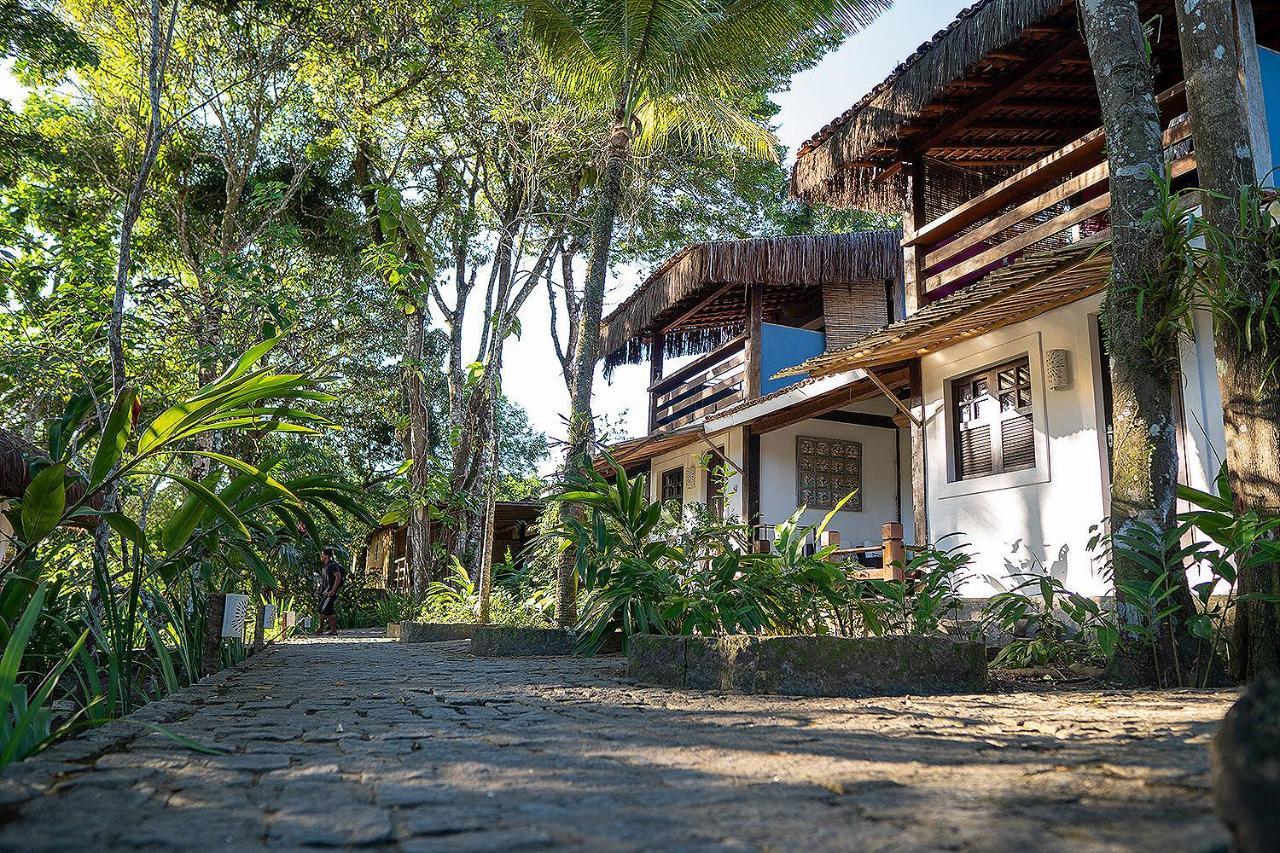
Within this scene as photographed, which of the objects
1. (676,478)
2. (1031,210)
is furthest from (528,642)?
(676,478)

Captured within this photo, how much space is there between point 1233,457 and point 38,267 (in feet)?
29.7

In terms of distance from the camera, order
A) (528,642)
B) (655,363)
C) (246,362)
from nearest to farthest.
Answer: (246,362) → (528,642) → (655,363)

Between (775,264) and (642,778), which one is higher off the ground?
(775,264)

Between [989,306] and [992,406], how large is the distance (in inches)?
60.9

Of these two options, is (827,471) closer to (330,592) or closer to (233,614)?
(330,592)

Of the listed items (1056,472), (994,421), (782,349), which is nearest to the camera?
(1056,472)

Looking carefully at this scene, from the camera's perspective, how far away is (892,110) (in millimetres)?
8594

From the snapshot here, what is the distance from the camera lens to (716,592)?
4844mm

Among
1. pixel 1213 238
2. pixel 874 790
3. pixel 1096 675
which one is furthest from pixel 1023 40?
pixel 874 790

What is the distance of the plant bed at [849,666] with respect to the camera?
3.84 metres

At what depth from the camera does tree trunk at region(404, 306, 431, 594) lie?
44.1 feet

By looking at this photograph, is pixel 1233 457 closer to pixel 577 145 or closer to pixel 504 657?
pixel 504 657

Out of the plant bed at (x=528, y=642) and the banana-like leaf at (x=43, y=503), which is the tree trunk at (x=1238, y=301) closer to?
the plant bed at (x=528, y=642)

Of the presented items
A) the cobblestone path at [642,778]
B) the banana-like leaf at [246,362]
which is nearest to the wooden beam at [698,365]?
the banana-like leaf at [246,362]
